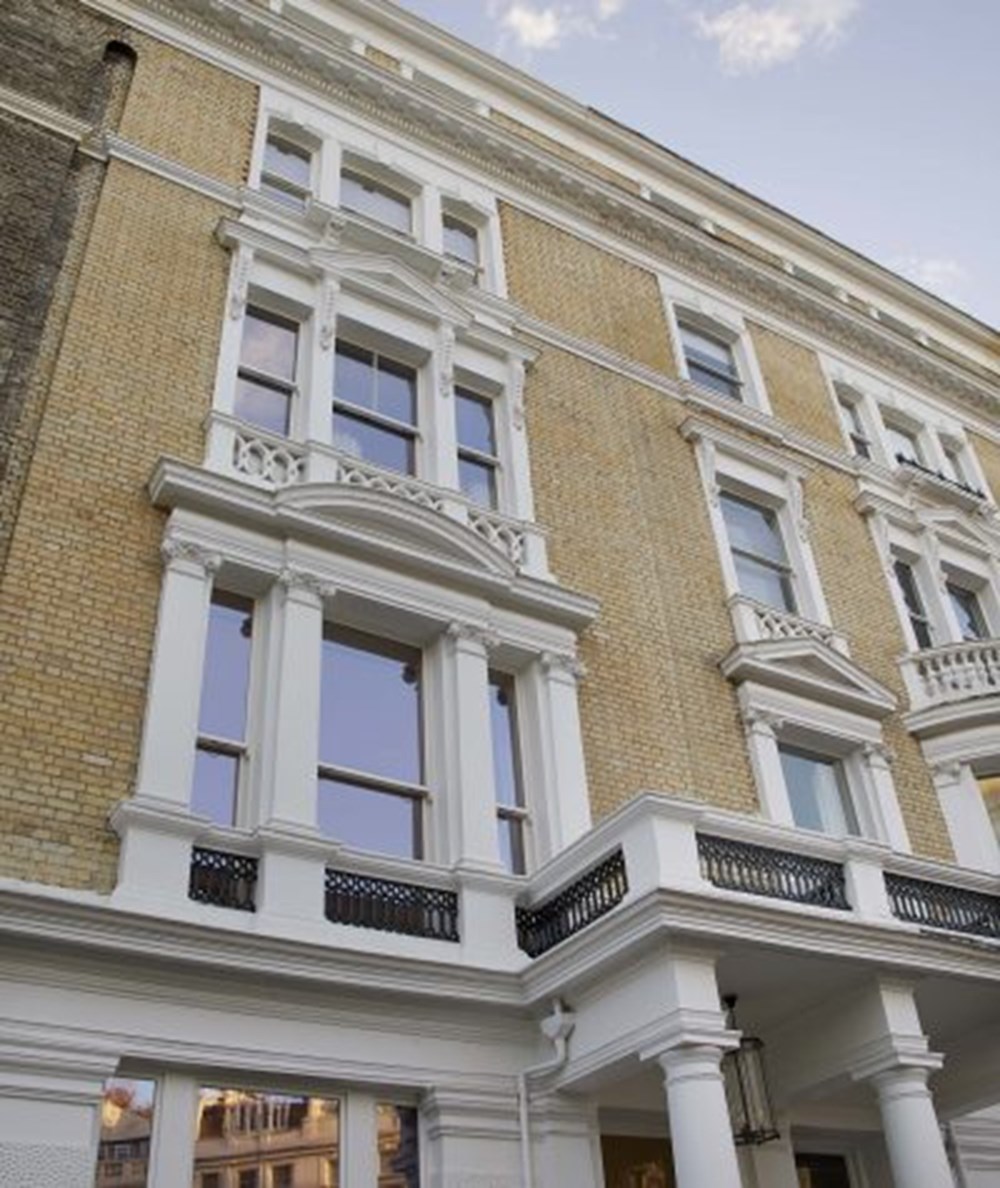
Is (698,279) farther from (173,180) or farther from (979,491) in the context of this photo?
(173,180)

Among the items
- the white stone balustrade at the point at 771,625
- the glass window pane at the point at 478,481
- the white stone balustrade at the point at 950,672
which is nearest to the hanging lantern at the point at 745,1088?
the white stone balustrade at the point at 771,625

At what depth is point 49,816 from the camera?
823 cm

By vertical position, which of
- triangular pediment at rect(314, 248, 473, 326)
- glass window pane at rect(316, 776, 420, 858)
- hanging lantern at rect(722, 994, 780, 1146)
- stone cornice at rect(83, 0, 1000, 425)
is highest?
stone cornice at rect(83, 0, 1000, 425)

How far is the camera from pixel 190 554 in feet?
33.1

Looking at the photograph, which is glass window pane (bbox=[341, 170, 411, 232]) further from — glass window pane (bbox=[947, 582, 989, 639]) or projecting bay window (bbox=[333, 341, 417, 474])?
glass window pane (bbox=[947, 582, 989, 639])

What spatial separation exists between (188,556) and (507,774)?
3549mm

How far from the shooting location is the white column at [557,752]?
10.6 m

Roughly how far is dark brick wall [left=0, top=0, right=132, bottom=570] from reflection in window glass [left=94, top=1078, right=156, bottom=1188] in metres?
4.05

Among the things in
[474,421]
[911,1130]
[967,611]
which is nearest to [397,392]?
[474,421]

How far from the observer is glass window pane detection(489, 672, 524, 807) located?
11.0 metres

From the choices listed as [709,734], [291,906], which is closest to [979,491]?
[709,734]

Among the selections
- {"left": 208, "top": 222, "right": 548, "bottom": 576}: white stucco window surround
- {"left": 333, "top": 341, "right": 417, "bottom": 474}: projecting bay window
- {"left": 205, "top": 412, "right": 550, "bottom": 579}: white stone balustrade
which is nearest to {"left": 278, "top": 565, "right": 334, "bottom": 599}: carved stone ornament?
{"left": 205, "top": 412, "right": 550, "bottom": 579}: white stone balustrade

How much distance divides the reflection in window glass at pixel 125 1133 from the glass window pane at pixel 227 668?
9.35ft

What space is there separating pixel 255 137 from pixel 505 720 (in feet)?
26.7
